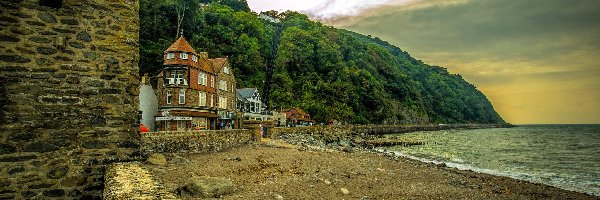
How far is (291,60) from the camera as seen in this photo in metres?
98.4

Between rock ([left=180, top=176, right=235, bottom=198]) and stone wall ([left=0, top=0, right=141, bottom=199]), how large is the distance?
12.9ft

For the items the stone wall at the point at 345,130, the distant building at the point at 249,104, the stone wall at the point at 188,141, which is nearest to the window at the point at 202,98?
the stone wall at the point at 345,130

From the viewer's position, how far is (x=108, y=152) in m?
5.91

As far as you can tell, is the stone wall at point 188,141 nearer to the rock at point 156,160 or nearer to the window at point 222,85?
the rock at point 156,160

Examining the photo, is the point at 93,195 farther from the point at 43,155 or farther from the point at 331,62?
the point at 331,62

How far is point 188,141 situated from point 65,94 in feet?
50.3

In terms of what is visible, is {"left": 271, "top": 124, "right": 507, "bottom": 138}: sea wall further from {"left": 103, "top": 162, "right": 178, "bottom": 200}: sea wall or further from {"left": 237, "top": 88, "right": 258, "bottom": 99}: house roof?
{"left": 103, "top": 162, "right": 178, "bottom": 200}: sea wall

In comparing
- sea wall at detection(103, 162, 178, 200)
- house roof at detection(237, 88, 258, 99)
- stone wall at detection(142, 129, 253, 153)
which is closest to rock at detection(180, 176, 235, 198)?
sea wall at detection(103, 162, 178, 200)

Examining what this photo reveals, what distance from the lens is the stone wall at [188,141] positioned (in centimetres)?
1795

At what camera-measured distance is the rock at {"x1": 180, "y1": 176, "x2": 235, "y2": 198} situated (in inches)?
390

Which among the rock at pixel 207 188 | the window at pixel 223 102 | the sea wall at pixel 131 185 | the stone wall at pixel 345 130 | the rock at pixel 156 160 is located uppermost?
the window at pixel 223 102

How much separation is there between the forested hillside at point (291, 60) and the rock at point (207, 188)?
47980 millimetres

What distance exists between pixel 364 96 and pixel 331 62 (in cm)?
1542

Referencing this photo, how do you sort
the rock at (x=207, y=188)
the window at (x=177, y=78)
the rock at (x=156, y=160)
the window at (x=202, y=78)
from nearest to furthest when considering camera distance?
the rock at (x=207, y=188), the rock at (x=156, y=160), the window at (x=177, y=78), the window at (x=202, y=78)
